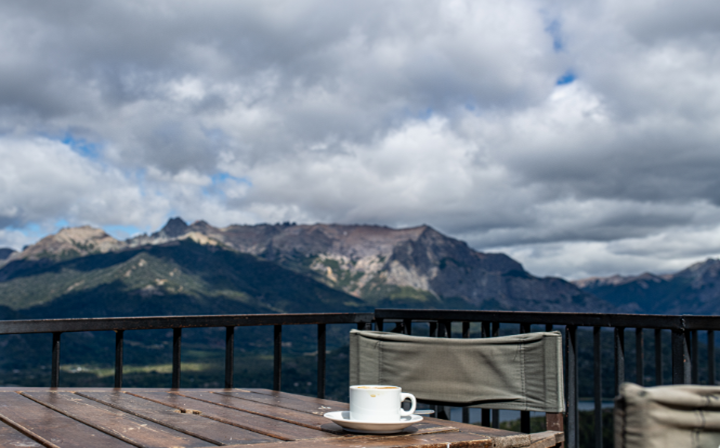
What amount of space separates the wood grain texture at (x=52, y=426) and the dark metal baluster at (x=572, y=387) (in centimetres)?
281

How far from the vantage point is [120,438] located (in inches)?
55.1

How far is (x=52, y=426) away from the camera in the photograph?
5.01 ft

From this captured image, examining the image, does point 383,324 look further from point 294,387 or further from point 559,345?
point 294,387

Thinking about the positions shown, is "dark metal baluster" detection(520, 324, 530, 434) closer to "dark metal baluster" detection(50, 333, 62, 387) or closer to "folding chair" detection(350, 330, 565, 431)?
"folding chair" detection(350, 330, 565, 431)

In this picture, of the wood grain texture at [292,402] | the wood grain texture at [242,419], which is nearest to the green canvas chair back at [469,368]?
the wood grain texture at [292,402]

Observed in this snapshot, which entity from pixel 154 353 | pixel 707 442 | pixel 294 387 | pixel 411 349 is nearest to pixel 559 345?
pixel 411 349

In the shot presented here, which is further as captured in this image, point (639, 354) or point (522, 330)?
point (522, 330)

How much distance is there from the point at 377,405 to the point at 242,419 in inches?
19.7

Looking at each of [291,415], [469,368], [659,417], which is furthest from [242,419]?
[659,417]

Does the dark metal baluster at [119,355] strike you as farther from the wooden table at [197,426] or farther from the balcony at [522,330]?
the wooden table at [197,426]

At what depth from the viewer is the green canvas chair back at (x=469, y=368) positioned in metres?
1.81

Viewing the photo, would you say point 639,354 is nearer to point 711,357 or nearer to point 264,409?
point 711,357

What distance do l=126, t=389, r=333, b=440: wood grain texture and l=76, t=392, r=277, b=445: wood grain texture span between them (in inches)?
1.3

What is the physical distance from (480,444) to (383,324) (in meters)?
3.05
